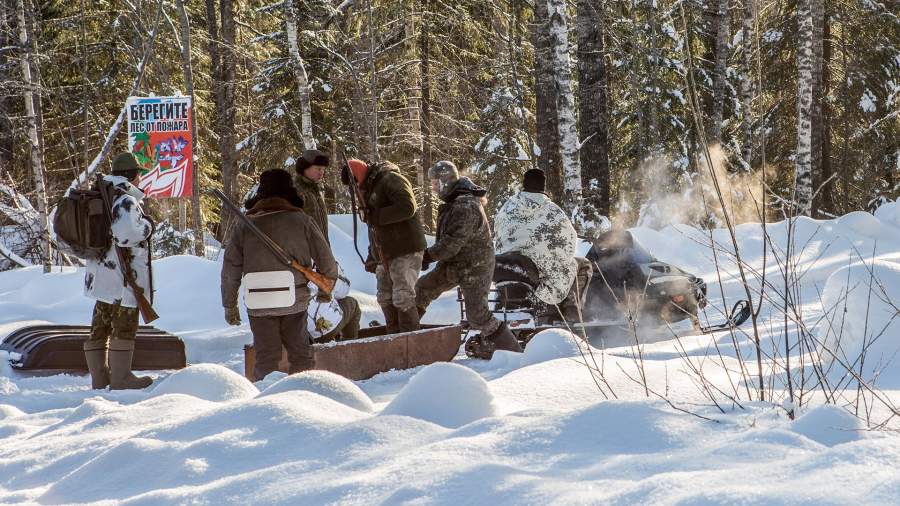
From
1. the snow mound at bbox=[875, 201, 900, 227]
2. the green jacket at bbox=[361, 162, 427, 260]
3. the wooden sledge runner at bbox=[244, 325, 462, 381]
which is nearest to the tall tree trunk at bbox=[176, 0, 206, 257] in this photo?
the green jacket at bbox=[361, 162, 427, 260]

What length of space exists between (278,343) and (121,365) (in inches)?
48.1

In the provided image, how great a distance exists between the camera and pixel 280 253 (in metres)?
6.86

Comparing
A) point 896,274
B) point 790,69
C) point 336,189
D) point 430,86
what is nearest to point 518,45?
point 430,86

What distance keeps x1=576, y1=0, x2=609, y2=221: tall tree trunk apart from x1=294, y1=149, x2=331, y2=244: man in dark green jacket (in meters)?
7.25

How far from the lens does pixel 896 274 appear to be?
22.3 ft

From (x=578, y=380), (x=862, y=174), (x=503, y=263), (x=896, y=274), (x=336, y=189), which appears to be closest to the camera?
(x=578, y=380)

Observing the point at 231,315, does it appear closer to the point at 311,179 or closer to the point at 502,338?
the point at 311,179

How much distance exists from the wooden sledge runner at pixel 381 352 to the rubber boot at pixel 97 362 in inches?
40.4

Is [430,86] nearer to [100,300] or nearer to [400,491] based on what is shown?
[100,300]

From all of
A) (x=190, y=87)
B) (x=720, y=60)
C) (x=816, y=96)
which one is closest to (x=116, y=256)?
(x=190, y=87)

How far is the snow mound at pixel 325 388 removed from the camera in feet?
16.5

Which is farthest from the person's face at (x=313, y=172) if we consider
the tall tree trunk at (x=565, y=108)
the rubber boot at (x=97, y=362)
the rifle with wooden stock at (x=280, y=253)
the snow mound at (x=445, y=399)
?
the tall tree trunk at (x=565, y=108)

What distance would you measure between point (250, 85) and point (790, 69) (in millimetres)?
14584

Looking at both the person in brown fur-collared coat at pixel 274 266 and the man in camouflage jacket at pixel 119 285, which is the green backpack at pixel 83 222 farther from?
the person in brown fur-collared coat at pixel 274 266
